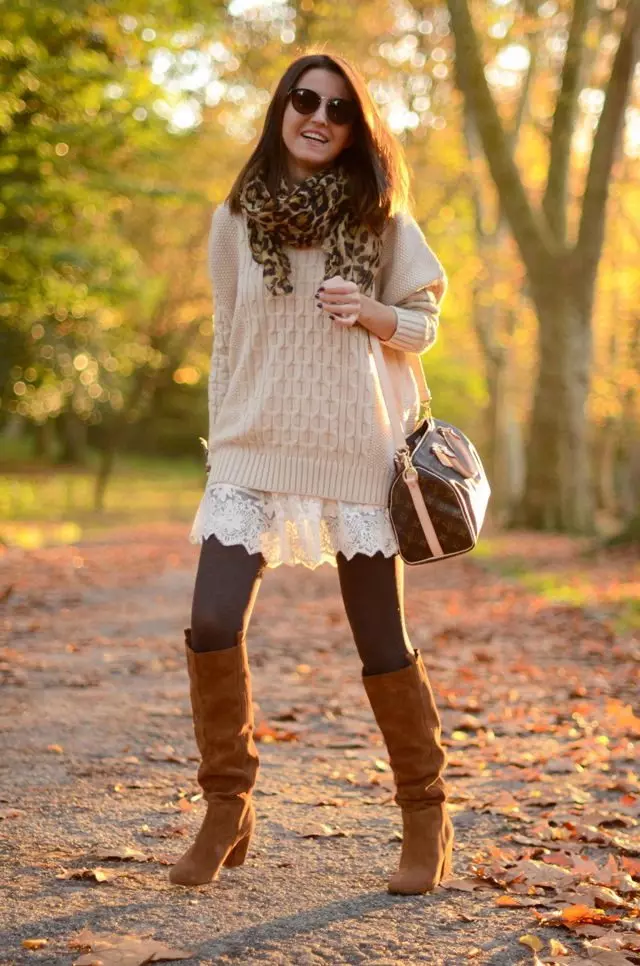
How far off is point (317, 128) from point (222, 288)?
0.52m

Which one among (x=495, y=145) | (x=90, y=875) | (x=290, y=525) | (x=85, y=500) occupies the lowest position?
(x=90, y=875)

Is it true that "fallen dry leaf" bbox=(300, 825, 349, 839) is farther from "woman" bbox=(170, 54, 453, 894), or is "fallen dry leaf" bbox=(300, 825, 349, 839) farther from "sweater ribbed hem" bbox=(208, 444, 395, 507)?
"sweater ribbed hem" bbox=(208, 444, 395, 507)

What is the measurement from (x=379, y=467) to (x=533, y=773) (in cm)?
189

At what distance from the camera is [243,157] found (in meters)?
23.0

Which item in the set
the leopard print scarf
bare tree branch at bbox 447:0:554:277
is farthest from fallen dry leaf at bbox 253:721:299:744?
bare tree branch at bbox 447:0:554:277

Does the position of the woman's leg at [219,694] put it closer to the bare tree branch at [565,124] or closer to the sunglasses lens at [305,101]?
the sunglasses lens at [305,101]

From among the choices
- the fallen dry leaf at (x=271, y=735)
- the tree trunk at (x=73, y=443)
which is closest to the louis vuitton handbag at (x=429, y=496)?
the fallen dry leaf at (x=271, y=735)

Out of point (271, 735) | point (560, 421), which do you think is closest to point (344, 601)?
point (271, 735)

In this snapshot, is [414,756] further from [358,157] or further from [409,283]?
[358,157]

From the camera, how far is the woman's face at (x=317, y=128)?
349 cm

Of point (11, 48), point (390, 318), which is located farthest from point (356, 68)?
point (11, 48)

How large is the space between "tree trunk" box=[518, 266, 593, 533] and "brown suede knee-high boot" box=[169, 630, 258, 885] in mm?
13747

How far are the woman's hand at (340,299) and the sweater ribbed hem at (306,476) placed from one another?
0.40 meters

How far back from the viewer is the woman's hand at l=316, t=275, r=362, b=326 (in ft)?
10.9
